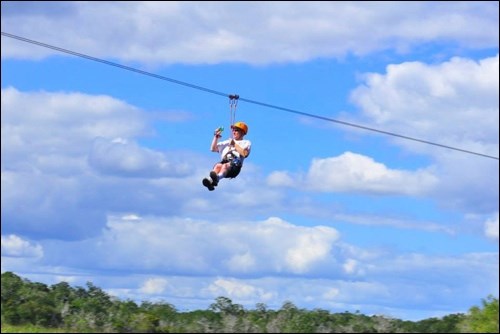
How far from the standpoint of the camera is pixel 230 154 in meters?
33.0

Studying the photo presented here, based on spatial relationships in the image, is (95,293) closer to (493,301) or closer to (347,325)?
(347,325)

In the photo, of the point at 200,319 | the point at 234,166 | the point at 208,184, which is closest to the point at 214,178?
the point at 208,184

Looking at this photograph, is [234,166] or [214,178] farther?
[234,166]

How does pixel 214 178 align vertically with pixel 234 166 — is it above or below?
below

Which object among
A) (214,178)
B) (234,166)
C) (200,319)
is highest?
(234,166)

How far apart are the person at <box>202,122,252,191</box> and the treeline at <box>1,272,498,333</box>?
4.56 meters

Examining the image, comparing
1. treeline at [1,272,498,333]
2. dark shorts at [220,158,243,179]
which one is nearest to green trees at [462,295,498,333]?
treeline at [1,272,498,333]

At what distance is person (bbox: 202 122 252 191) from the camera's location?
32.9 metres

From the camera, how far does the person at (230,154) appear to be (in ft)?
108

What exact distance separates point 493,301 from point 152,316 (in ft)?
34.8

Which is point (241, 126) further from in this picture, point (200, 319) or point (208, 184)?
point (200, 319)

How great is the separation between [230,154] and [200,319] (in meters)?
5.73

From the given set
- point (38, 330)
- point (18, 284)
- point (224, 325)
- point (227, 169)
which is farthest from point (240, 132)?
point (18, 284)

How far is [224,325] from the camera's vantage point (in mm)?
34281
